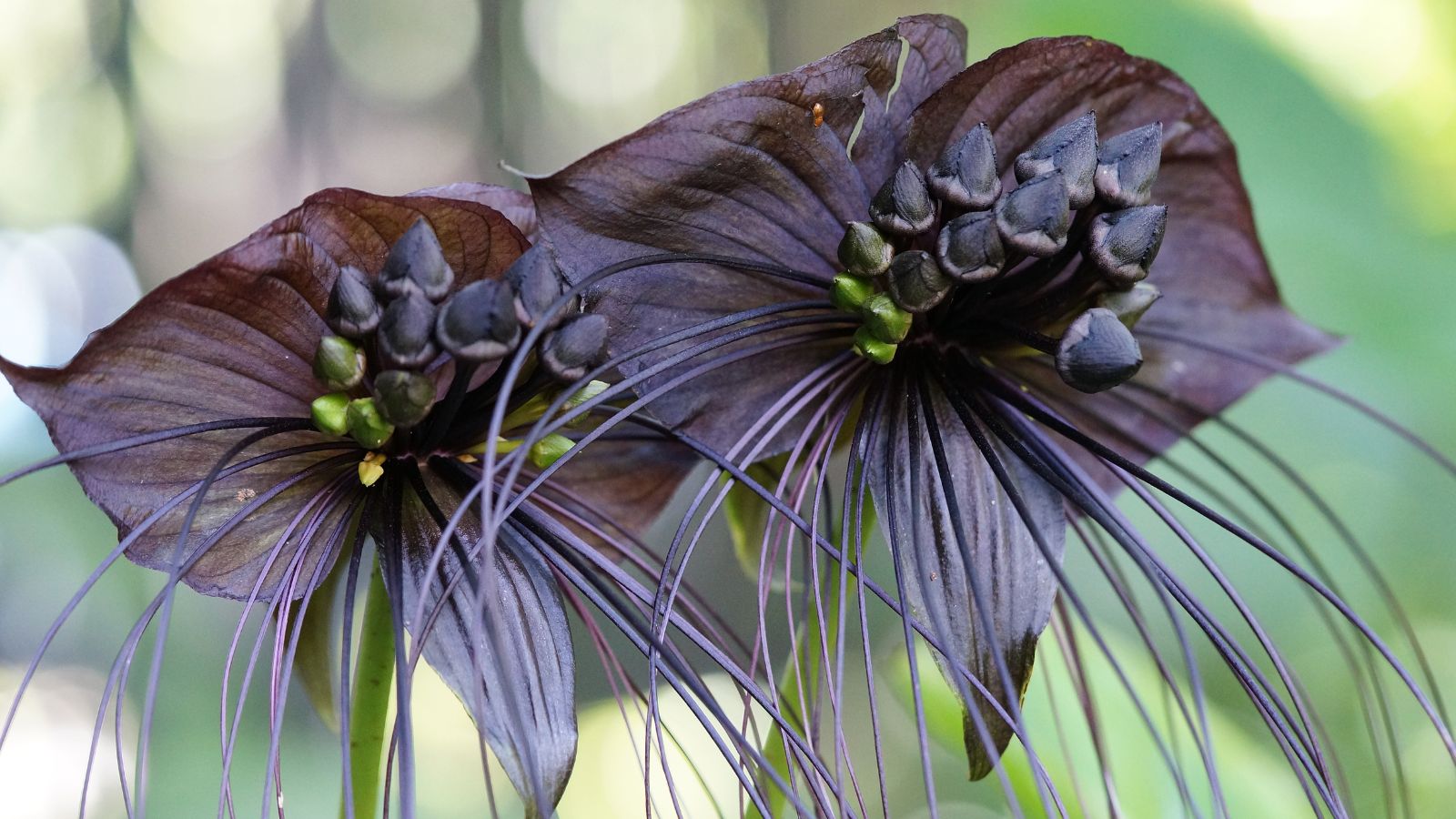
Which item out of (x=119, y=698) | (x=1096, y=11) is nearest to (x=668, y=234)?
(x=119, y=698)

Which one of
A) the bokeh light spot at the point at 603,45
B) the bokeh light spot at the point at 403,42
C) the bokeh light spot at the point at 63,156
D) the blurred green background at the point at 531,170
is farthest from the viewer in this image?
the bokeh light spot at the point at 603,45

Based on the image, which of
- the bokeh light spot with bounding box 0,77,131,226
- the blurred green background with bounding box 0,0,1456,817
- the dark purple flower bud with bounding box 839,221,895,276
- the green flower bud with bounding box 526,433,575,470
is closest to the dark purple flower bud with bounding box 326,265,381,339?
the green flower bud with bounding box 526,433,575,470

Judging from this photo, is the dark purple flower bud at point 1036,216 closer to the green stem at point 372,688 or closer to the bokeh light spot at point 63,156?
the green stem at point 372,688

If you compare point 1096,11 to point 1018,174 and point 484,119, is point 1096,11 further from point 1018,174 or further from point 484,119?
point 484,119

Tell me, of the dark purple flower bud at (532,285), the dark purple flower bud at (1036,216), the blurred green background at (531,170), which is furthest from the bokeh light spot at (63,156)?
the dark purple flower bud at (1036,216)

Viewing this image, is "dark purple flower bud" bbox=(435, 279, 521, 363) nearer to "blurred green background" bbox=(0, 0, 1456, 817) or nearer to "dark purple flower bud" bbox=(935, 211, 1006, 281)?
"dark purple flower bud" bbox=(935, 211, 1006, 281)

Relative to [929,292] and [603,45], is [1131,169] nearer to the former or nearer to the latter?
[929,292]
